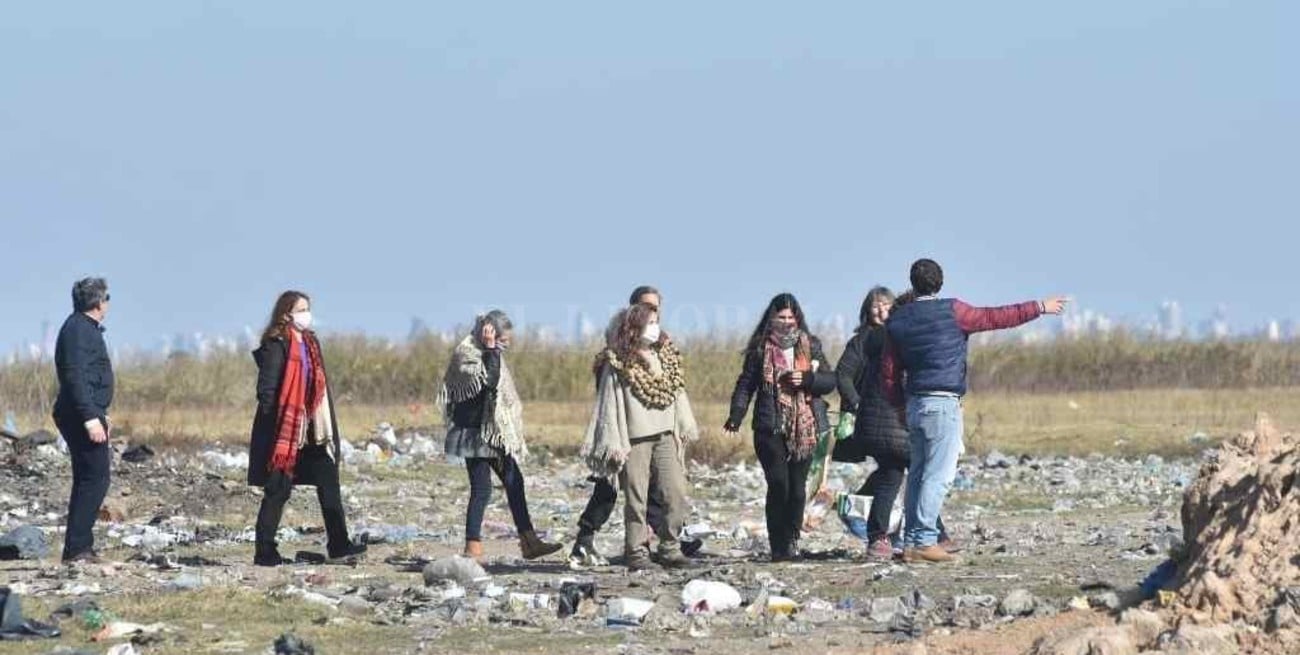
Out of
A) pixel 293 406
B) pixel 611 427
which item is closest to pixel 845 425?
pixel 611 427

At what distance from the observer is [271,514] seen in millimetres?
14711

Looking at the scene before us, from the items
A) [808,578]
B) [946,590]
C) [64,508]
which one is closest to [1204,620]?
[946,590]

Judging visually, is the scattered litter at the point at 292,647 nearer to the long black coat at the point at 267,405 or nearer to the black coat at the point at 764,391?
the long black coat at the point at 267,405

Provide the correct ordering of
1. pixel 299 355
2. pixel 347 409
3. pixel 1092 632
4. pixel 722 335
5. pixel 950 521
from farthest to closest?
pixel 722 335 → pixel 347 409 → pixel 950 521 → pixel 299 355 → pixel 1092 632

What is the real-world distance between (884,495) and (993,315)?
150 cm

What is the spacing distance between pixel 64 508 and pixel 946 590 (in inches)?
356

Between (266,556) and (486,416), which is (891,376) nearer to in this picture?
(486,416)

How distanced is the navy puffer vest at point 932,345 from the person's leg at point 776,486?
42.4 inches

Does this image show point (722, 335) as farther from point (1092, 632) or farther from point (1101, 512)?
point (1092, 632)

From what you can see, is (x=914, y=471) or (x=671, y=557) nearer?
(x=914, y=471)

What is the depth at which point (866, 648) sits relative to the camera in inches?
430

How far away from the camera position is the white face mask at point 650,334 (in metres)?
14.2

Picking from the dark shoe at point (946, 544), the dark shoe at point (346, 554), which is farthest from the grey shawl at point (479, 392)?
the dark shoe at point (946, 544)

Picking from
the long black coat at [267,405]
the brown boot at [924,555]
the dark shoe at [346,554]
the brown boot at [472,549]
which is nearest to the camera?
the brown boot at [924,555]
